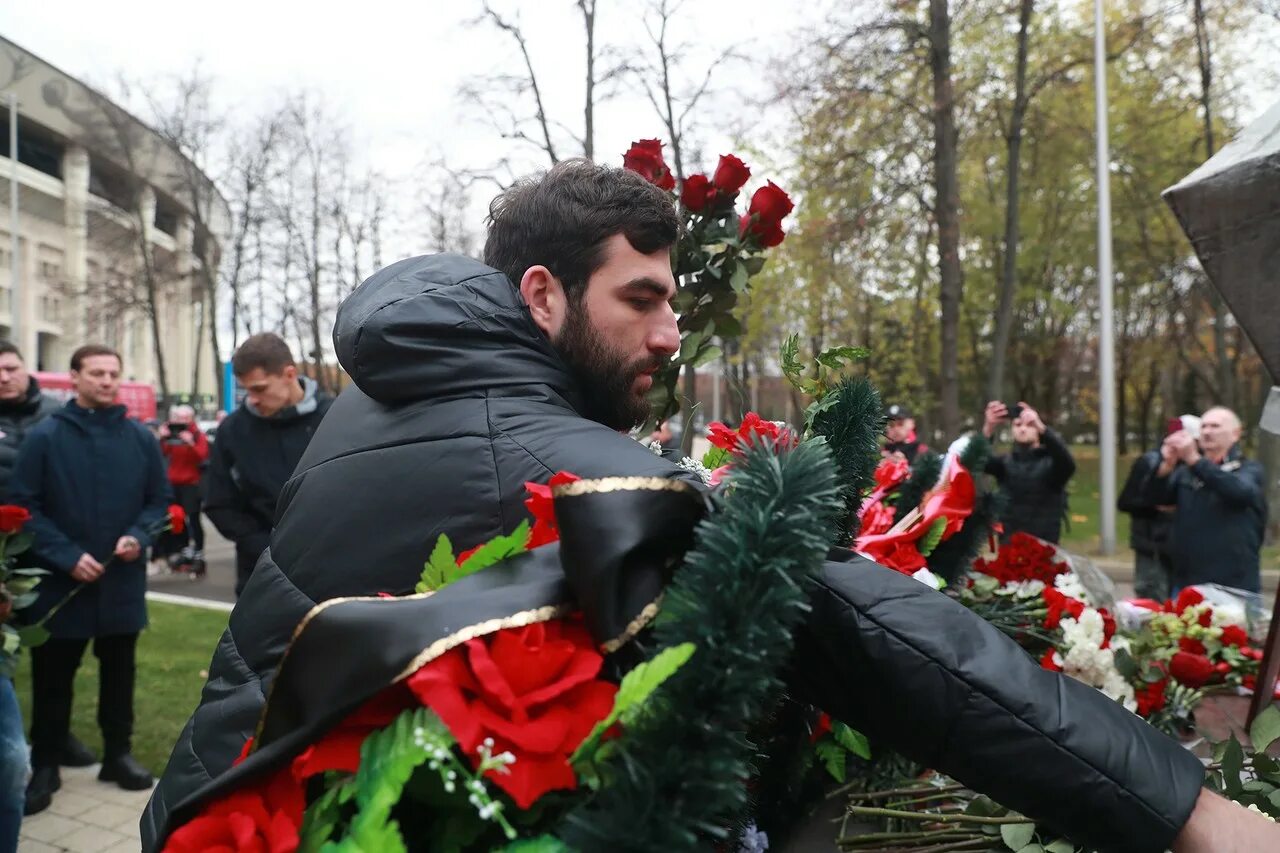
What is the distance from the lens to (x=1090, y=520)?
690 inches

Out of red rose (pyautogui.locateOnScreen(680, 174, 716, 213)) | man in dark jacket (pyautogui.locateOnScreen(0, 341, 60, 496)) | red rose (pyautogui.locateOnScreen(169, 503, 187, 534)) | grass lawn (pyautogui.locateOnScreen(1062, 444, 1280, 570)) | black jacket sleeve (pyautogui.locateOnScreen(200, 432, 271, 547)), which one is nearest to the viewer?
red rose (pyautogui.locateOnScreen(680, 174, 716, 213))

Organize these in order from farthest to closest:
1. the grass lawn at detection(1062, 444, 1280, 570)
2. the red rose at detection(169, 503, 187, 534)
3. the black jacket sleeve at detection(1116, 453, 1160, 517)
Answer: the grass lawn at detection(1062, 444, 1280, 570) → the black jacket sleeve at detection(1116, 453, 1160, 517) → the red rose at detection(169, 503, 187, 534)

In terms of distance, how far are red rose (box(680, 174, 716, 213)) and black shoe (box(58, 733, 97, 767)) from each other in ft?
14.1

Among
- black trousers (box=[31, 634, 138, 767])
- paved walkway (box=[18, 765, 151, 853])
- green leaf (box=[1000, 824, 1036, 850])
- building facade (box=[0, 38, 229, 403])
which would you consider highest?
building facade (box=[0, 38, 229, 403])

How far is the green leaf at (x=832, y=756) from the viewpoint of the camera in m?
1.77

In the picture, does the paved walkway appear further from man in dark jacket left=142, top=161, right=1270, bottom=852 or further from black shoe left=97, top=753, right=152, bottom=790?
man in dark jacket left=142, top=161, right=1270, bottom=852

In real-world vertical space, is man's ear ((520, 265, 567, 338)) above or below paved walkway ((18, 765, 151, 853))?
above

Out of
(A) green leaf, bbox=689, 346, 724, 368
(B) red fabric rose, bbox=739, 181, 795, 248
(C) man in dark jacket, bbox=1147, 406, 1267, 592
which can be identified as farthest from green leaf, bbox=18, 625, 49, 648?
(C) man in dark jacket, bbox=1147, 406, 1267, 592

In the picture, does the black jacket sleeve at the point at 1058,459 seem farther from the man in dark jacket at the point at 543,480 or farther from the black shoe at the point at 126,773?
the black shoe at the point at 126,773

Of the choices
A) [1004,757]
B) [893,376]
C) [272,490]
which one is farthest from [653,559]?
[893,376]

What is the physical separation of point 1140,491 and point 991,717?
6.96m

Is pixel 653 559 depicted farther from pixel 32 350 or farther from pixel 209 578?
pixel 32 350

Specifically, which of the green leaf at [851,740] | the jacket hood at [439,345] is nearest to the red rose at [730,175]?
the jacket hood at [439,345]

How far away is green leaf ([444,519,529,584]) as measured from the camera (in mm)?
1025
